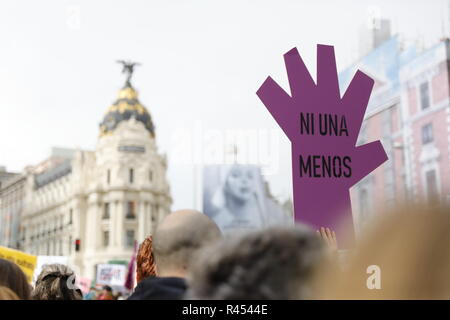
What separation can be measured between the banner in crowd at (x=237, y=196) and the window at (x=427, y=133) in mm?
19392

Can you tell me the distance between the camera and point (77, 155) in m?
70.6

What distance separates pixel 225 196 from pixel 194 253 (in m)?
48.0

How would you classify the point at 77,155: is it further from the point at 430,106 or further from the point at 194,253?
the point at 194,253

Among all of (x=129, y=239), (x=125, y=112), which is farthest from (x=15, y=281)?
(x=125, y=112)

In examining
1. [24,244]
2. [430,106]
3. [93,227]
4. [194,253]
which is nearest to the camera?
[194,253]

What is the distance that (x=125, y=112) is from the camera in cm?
6925

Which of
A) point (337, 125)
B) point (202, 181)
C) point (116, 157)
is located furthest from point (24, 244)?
point (337, 125)

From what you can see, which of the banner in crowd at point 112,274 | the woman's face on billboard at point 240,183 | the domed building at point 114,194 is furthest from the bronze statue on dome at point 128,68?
the banner in crowd at point 112,274

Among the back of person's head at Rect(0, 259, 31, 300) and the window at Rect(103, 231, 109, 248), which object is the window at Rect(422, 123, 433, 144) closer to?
the back of person's head at Rect(0, 259, 31, 300)

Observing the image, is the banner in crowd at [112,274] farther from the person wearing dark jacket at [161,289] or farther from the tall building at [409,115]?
the person wearing dark jacket at [161,289]

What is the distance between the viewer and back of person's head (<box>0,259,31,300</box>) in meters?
2.33

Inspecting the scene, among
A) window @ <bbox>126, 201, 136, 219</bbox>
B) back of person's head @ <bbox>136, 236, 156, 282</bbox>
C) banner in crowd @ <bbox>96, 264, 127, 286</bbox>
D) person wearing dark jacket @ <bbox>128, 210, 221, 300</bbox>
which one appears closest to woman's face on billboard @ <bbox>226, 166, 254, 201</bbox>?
window @ <bbox>126, 201, 136, 219</bbox>

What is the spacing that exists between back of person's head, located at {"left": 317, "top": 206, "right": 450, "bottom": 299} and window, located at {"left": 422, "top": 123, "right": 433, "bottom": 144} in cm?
2972
